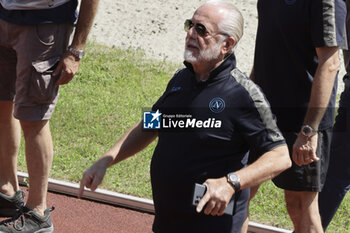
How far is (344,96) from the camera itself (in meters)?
4.83

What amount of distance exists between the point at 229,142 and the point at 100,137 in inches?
147

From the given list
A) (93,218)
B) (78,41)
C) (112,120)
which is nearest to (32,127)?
(78,41)

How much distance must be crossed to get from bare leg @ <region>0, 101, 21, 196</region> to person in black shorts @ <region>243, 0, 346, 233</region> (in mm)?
Answer: 1945

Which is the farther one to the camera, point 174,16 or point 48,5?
→ point 174,16

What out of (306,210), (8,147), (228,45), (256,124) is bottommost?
(8,147)

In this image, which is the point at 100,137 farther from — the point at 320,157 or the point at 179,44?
the point at 179,44

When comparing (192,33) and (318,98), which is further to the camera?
(318,98)

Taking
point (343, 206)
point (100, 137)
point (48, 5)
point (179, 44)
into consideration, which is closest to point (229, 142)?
point (48, 5)

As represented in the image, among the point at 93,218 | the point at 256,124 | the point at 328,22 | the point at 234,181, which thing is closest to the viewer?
the point at 234,181

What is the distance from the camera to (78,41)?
197 inches

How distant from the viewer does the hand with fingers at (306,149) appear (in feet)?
13.6

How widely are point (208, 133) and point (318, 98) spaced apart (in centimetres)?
86

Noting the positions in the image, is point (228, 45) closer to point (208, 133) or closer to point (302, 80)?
point (208, 133)

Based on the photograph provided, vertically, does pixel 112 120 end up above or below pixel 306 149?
below
